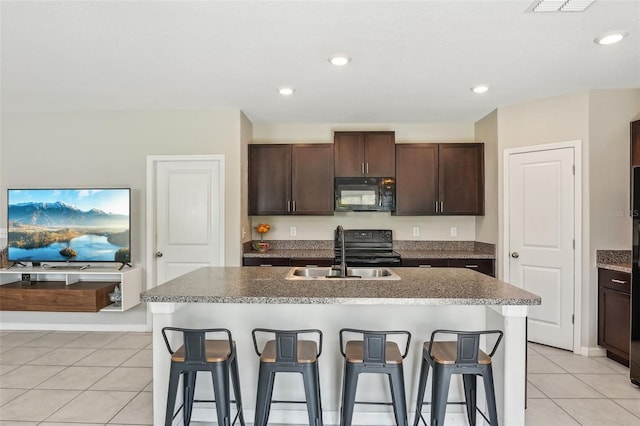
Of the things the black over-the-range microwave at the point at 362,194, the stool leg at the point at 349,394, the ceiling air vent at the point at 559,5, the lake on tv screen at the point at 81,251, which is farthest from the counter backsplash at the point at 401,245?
the ceiling air vent at the point at 559,5

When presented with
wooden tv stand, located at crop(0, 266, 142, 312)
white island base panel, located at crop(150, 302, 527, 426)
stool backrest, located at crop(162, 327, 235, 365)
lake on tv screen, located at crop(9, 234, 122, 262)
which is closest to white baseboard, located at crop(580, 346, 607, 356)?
white island base panel, located at crop(150, 302, 527, 426)

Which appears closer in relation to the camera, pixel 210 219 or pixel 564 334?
pixel 564 334

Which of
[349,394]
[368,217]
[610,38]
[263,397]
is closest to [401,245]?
[368,217]

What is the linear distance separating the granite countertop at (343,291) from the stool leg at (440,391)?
333 mm

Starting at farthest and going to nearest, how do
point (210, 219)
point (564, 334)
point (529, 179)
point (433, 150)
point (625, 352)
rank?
1. point (433, 150)
2. point (210, 219)
3. point (529, 179)
4. point (564, 334)
5. point (625, 352)

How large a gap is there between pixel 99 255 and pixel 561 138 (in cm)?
477

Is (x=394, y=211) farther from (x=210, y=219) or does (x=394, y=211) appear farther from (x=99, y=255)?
(x=99, y=255)

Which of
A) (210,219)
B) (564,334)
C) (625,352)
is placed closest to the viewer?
(625,352)

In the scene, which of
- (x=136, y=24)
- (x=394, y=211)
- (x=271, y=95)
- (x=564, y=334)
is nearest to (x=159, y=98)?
(x=271, y=95)

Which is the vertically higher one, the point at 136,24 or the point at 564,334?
the point at 136,24

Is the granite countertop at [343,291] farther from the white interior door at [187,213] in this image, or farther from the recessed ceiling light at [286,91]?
the recessed ceiling light at [286,91]

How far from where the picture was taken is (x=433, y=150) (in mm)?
4504

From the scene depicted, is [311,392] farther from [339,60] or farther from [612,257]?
[612,257]

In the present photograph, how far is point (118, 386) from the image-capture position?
9.50 feet
